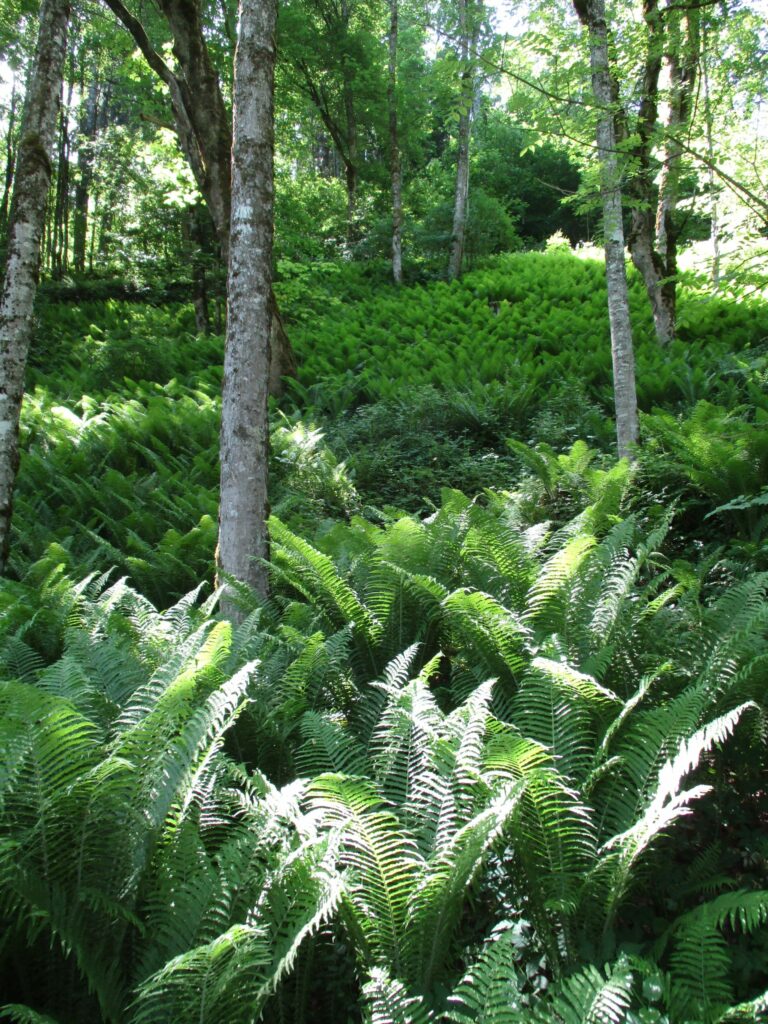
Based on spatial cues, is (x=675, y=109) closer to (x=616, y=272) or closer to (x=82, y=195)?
(x=616, y=272)

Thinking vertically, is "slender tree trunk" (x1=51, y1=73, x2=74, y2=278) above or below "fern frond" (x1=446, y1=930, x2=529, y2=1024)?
above

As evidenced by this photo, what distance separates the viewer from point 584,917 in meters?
2.04

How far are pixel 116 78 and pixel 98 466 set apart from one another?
19166 millimetres

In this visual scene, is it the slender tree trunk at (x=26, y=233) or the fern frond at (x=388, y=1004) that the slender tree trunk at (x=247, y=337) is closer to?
the slender tree trunk at (x=26, y=233)

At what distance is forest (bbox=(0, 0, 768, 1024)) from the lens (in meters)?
1.83

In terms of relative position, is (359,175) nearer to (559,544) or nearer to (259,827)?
(559,544)

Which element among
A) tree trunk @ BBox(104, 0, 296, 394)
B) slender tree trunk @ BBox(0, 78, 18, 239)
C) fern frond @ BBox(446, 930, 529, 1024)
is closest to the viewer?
fern frond @ BBox(446, 930, 529, 1024)

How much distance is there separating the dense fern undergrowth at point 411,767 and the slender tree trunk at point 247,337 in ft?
0.89

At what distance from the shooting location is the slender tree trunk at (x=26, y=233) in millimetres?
4578

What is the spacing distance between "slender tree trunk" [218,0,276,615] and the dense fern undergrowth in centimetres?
27

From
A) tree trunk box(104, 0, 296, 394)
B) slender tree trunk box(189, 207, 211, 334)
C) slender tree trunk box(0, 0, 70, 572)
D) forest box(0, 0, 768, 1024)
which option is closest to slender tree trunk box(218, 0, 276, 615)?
forest box(0, 0, 768, 1024)

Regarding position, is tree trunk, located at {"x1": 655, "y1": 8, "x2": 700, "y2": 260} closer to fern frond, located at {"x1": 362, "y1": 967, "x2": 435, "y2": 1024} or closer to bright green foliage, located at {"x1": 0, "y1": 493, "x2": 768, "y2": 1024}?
bright green foliage, located at {"x1": 0, "y1": 493, "x2": 768, "y2": 1024}

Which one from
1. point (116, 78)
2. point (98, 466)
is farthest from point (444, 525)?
point (116, 78)

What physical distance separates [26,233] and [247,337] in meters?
1.81
